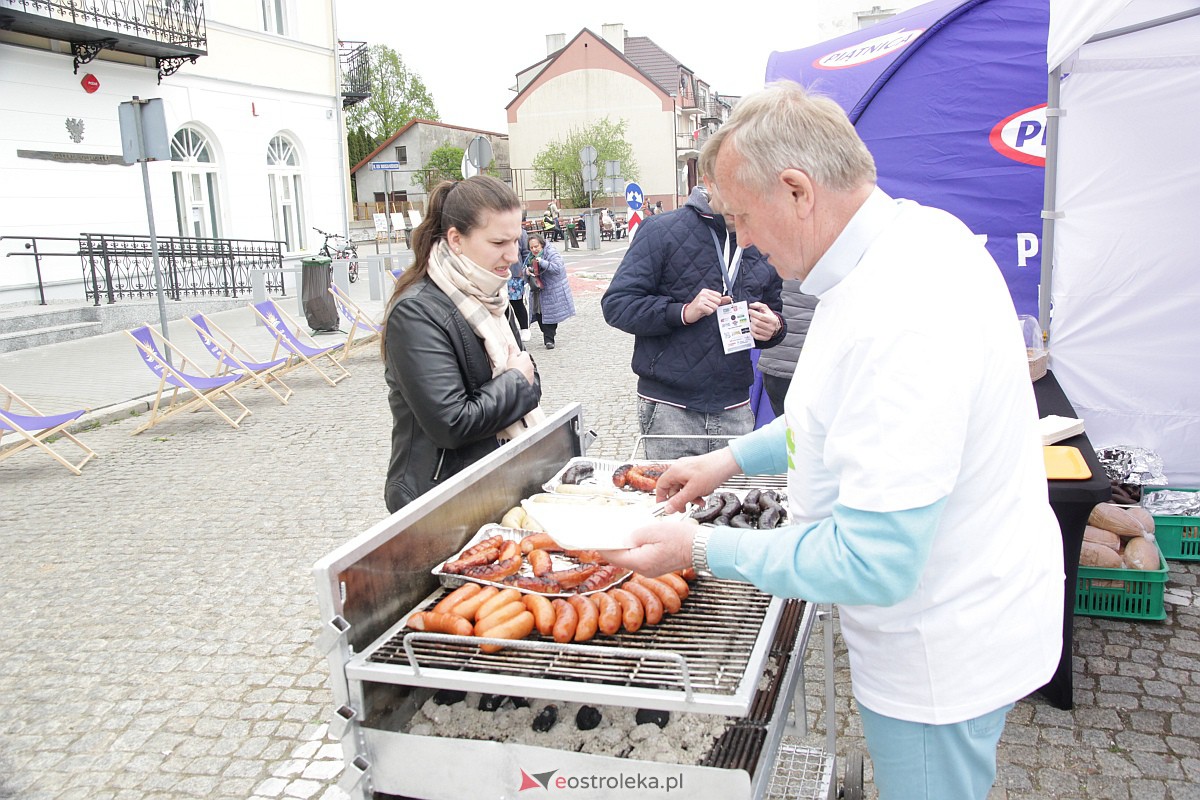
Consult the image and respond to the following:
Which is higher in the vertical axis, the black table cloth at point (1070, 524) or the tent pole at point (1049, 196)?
the tent pole at point (1049, 196)

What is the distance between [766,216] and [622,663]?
100cm

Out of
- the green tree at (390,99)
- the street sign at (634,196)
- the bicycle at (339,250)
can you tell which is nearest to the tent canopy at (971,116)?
the street sign at (634,196)

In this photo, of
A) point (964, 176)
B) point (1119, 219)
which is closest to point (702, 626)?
point (1119, 219)

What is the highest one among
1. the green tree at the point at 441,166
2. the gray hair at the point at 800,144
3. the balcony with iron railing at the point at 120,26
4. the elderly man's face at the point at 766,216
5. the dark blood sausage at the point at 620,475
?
the green tree at the point at 441,166

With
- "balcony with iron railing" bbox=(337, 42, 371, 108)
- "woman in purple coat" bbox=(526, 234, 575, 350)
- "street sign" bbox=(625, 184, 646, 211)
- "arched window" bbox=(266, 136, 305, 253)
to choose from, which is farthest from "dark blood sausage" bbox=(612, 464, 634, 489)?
"balcony with iron railing" bbox=(337, 42, 371, 108)

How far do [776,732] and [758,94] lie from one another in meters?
1.43

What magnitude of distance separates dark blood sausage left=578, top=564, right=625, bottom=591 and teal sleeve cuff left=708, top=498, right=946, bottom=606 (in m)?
0.70

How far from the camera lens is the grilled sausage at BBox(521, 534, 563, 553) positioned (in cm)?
260

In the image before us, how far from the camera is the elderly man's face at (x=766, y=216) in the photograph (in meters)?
1.66

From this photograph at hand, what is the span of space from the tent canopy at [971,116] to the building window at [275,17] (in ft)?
63.4

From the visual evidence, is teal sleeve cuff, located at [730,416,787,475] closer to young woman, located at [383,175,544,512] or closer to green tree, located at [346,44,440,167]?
young woman, located at [383,175,544,512]

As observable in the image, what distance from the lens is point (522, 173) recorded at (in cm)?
6134

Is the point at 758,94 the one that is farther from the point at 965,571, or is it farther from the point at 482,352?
the point at 482,352

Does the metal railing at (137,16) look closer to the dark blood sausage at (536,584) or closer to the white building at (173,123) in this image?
the white building at (173,123)
